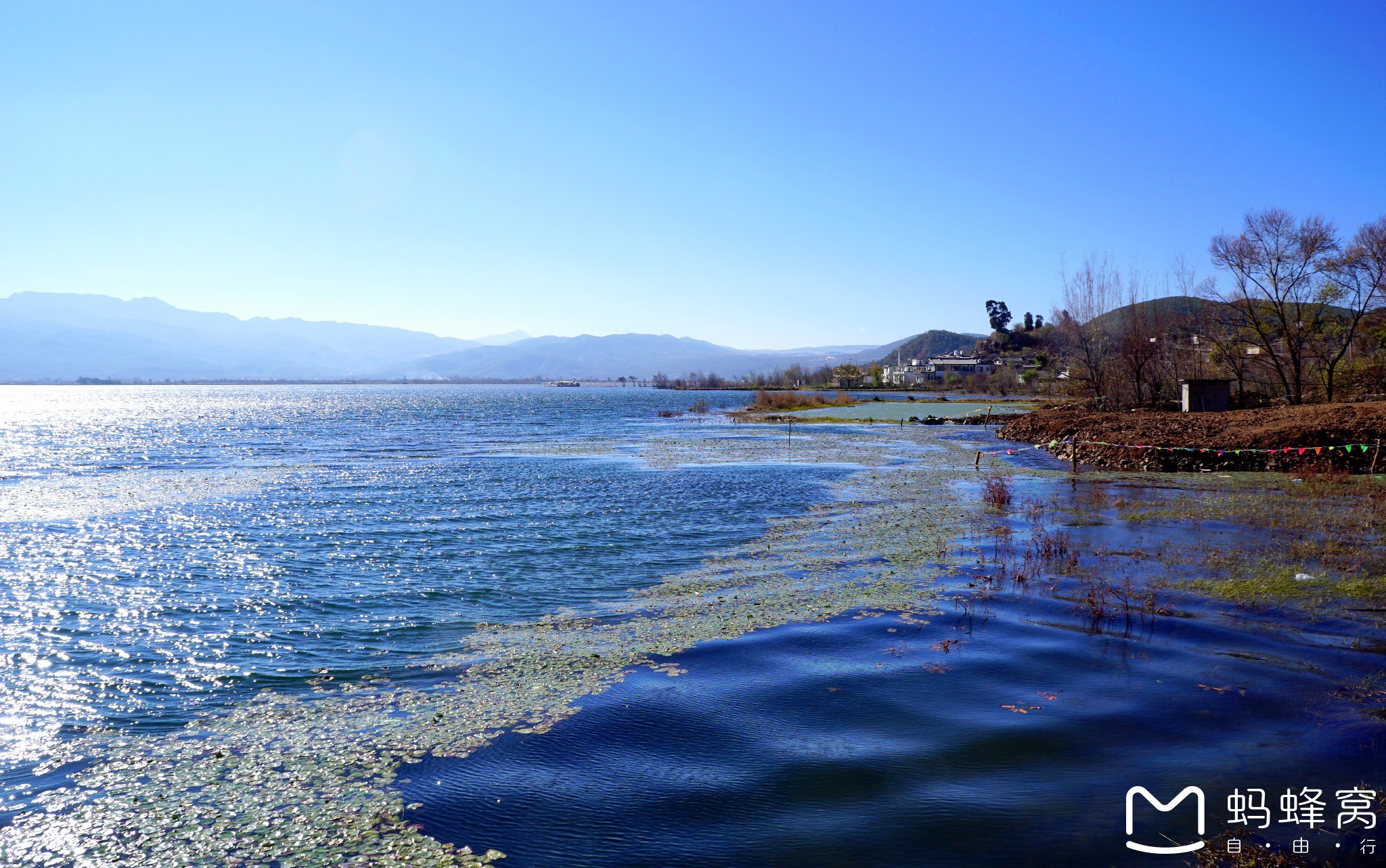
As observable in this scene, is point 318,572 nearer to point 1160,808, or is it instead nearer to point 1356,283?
point 1160,808

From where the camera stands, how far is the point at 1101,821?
20.5 feet

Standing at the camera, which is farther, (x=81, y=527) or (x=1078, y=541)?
(x=81, y=527)

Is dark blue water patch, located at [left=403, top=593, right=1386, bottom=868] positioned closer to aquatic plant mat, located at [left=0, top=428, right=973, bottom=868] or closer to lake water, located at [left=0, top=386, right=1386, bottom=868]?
lake water, located at [left=0, top=386, right=1386, bottom=868]

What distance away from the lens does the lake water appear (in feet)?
A: 21.2

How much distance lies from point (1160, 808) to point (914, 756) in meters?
2.00

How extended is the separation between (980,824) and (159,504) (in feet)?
96.0

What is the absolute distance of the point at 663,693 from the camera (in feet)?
30.7

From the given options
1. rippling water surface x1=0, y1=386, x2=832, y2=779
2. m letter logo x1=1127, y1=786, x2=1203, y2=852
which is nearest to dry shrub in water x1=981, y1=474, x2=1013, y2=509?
rippling water surface x1=0, y1=386, x2=832, y2=779

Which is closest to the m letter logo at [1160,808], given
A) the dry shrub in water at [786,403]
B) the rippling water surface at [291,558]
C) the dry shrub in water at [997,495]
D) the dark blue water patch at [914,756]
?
the dark blue water patch at [914,756]

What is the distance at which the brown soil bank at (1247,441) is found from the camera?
86.2 ft

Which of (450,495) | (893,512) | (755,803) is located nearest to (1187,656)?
(755,803)

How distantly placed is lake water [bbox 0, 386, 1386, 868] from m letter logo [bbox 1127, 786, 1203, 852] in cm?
10

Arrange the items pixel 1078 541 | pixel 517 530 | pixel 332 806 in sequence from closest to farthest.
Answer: pixel 332 806, pixel 1078 541, pixel 517 530

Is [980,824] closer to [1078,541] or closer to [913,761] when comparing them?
[913,761]
